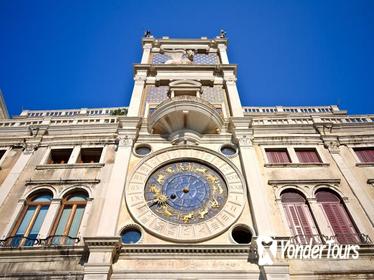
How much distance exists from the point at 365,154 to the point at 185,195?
9.61 m

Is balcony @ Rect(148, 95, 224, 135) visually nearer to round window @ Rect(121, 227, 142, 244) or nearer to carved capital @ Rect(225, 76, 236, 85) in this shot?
carved capital @ Rect(225, 76, 236, 85)

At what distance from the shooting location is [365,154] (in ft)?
51.4

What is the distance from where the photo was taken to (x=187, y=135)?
51.2ft

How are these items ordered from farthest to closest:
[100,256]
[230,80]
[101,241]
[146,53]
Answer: [146,53]
[230,80]
[101,241]
[100,256]

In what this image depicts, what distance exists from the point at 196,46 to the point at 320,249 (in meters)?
19.5

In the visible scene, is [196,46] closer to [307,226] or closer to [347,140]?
[347,140]

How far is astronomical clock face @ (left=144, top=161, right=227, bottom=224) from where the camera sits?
12414mm

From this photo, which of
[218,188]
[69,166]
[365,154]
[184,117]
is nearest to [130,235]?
[218,188]

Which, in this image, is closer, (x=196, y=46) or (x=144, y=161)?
(x=144, y=161)

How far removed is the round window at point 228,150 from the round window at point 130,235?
5.79 meters

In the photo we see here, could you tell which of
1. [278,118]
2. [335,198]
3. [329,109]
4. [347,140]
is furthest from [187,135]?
[329,109]

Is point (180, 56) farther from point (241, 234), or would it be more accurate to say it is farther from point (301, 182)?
point (241, 234)

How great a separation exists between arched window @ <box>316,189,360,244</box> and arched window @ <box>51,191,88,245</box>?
10068 millimetres

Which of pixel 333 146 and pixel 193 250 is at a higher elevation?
pixel 333 146
